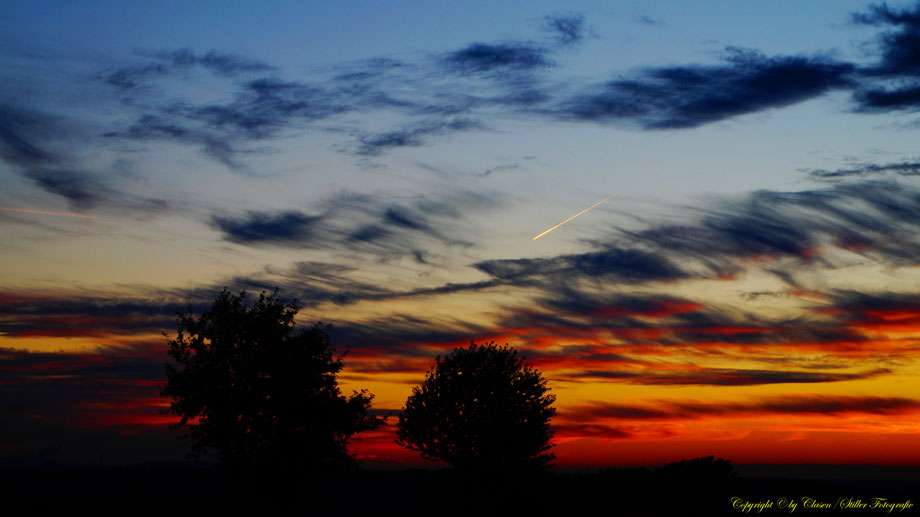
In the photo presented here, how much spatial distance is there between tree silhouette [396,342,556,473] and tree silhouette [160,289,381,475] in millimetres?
21328

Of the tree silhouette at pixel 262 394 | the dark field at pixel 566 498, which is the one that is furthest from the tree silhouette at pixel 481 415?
the tree silhouette at pixel 262 394

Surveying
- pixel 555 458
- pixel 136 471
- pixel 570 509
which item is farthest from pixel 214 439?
pixel 136 471

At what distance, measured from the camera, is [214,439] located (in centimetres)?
5828

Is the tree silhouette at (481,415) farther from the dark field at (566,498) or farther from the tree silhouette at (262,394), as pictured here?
the tree silhouette at (262,394)

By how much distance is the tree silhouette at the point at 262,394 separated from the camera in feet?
192

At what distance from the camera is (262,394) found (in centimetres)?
5956

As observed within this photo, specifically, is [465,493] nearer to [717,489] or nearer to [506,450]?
[717,489]

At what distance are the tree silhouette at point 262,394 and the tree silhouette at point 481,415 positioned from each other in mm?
21328

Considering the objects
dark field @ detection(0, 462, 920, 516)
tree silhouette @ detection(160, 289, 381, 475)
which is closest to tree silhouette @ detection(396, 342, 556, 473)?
dark field @ detection(0, 462, 920, 516)

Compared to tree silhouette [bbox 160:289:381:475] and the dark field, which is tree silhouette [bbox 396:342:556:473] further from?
tree silhouette [bbox 160:289:381:475]

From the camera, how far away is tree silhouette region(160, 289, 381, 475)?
58.5 meters

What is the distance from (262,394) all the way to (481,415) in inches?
1160

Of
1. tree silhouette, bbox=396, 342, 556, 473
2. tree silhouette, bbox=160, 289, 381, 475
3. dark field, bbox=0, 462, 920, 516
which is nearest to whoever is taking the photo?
dark field, bbox=0, 462, 920, 516

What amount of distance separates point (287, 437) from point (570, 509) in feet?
79.3
